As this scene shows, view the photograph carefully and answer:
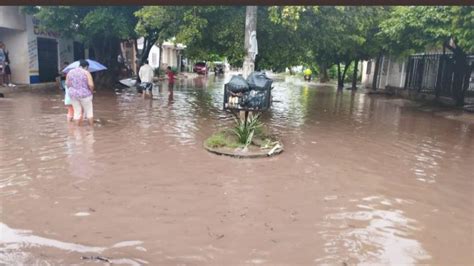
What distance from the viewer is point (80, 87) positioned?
10.6m

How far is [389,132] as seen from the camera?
1234cm

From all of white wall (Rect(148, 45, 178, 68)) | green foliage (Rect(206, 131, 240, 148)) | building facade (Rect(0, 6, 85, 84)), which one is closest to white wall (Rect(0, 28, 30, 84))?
building facade (Rect(0, 6, 85, 84))

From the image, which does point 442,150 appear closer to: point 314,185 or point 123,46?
point 314,185

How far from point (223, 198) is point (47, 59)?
20.4 meters

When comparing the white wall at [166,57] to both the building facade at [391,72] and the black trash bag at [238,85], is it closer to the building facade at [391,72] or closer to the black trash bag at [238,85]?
the building facade at [391,72]

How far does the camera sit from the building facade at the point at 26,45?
64.1 feet

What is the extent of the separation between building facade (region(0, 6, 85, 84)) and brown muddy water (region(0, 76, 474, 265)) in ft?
34.8

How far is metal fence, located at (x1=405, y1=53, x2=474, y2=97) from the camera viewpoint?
68.3ft

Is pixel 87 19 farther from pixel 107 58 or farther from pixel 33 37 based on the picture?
pixel 107 58

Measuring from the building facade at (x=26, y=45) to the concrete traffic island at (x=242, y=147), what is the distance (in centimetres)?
1434

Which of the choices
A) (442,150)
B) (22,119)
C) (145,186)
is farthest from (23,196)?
(442,150)

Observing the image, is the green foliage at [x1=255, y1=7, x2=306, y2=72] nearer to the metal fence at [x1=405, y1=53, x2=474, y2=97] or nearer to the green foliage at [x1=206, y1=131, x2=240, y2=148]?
the green foliage at [x1=206, y1=131, x2=240, y2=148]

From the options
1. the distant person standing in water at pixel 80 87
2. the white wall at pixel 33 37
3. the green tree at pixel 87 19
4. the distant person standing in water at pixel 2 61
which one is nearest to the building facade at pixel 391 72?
the green tree at pixel 87 19

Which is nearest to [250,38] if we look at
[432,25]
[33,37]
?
[432,25]
